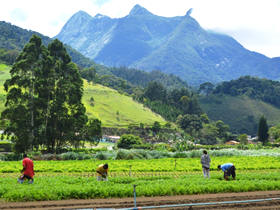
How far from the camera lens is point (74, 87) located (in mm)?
49375

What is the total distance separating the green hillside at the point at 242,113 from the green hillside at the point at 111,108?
58849mm

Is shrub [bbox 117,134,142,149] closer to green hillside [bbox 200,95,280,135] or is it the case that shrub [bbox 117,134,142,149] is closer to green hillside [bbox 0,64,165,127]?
green hillside [bbox 0,64,165,127]

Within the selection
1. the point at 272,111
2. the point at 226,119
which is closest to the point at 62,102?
the point at 226,119

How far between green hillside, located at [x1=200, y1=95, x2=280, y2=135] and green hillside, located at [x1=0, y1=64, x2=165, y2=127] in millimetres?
58849

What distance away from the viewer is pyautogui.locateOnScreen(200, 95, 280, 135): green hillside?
17675 centimetres

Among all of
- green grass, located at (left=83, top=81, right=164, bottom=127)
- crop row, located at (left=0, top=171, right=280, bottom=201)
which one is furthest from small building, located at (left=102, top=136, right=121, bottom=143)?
crop row, located at (left=0, top=171, right=280, bottom=201)

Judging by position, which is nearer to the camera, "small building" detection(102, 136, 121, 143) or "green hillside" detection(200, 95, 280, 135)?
"small building" detection(102, 136, 121, 143)

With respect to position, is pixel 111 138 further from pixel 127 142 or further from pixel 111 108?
pixel 127 142

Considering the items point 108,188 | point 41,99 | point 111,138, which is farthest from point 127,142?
point 108,188

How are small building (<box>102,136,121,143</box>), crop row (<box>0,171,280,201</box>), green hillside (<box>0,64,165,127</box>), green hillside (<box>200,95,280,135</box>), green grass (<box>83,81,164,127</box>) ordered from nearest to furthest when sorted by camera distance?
crop row (<box>0,171,280,201</box>) → small building (<box>102,136,121,143</box>) → green hillside (<box>0,64,165,127</box>) → green grass (<box>83,81,164,127</box>) → green hillside (<box>200,95,280,135</box>)

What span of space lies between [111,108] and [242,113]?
311ft

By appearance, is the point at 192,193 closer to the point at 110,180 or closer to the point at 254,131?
the point at 110,180

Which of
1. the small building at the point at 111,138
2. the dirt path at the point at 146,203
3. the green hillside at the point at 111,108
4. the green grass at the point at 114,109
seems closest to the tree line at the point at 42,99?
the dirt path at the point at 146,203

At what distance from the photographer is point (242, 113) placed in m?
185
